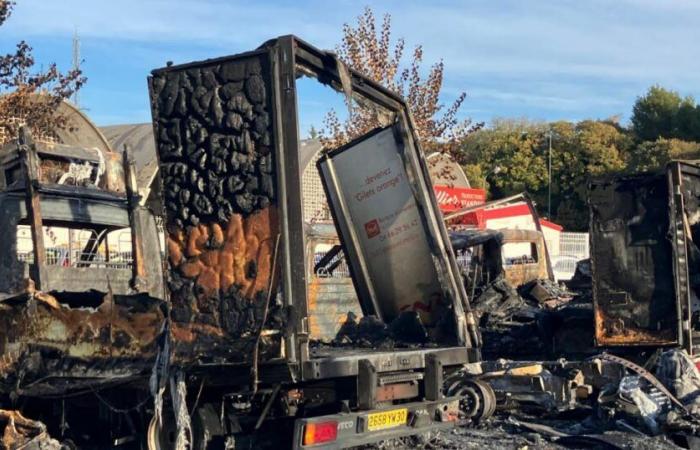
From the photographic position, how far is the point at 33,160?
7.39m

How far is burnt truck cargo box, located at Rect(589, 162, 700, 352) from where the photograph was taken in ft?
36.8

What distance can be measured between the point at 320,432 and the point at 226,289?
3.45 ft

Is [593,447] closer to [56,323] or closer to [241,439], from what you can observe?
[241,439]

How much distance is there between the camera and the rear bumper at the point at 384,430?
5977 millimetres

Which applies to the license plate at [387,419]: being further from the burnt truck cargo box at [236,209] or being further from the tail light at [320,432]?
the burnt truck cargo box at [236,209]

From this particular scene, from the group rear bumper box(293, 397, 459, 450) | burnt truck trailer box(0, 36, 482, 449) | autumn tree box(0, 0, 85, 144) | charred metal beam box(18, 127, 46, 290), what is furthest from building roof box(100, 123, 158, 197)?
rear bumper box(293, 397, 459, 450)

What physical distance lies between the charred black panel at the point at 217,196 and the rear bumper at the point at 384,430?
27.6 inches

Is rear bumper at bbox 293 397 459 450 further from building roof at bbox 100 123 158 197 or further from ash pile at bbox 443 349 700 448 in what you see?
building roof at bbox 100 123 158 197

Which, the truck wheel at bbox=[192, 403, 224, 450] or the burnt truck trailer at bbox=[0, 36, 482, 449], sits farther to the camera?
the truck wheel at bbox=[192, 403, 224, 450]

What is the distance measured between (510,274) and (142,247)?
27.1ft

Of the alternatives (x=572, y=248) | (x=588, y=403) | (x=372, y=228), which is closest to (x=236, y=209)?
(x=372, y=228)

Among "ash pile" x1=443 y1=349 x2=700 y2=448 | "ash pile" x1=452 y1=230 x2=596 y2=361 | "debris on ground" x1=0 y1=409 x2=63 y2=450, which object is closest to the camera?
"debris on ground" x1=0 y1=409 x2=63 y2=450

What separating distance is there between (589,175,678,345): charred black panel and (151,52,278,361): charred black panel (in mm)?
6828

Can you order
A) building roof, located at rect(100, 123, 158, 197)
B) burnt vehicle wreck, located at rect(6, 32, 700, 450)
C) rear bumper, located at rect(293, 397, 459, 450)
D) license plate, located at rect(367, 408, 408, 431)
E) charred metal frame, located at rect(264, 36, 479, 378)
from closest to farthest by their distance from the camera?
charred metal frame, located at rect(264, 36, 479, 378), burnt vehicle wreck, located at rect(6, 32, 700, 450), rear bumper, located at rect(293, 397, 459, 450), license plate, located at rect(367, 408, 408, 431), building roof, located at rect(100, 123, 158, 197)
